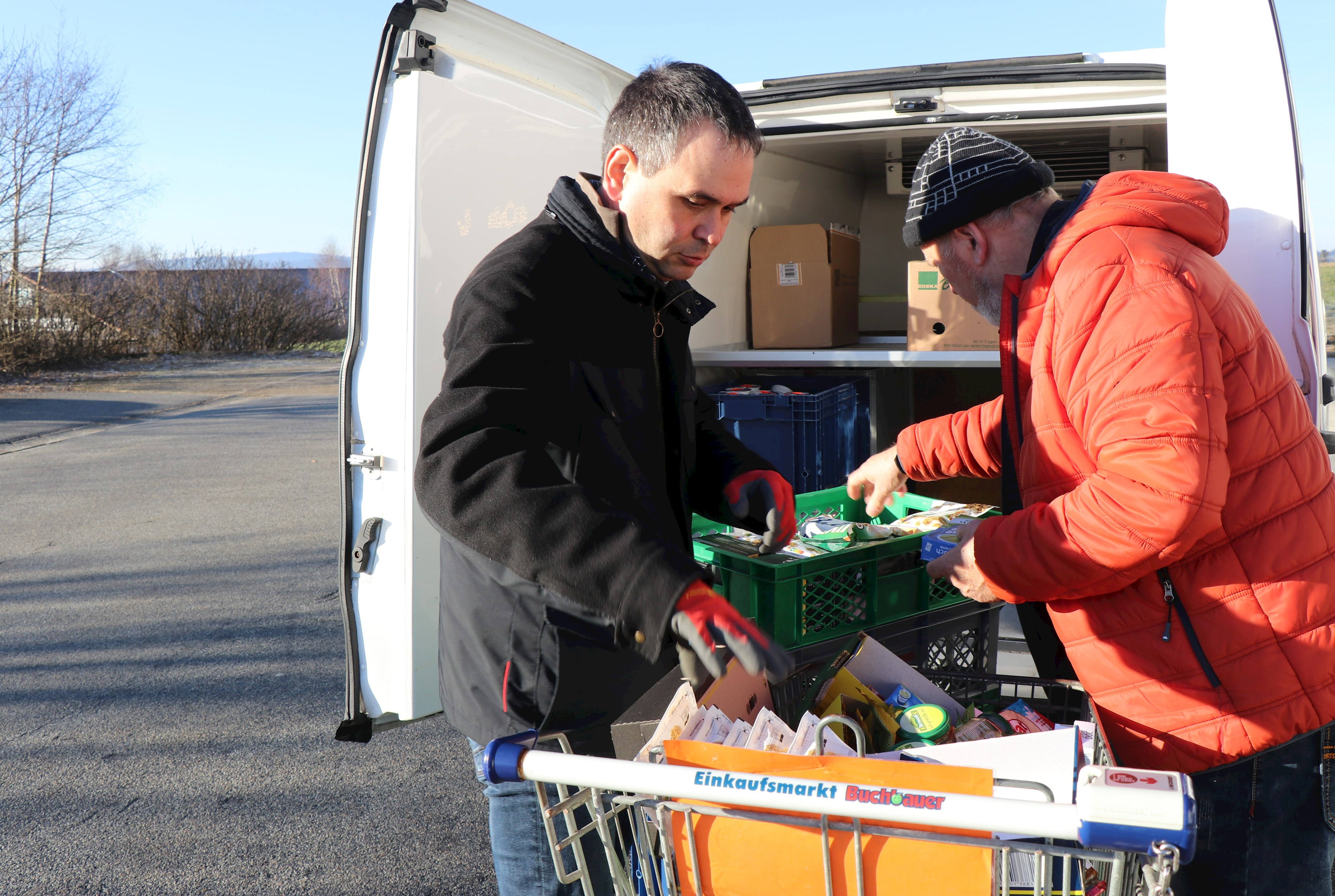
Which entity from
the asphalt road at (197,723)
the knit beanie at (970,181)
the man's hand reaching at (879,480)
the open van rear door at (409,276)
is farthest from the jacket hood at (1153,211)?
the asphalt road at (197,723)

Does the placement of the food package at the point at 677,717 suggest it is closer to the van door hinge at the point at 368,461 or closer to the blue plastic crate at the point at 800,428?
the van door hinge at the point at 368,461

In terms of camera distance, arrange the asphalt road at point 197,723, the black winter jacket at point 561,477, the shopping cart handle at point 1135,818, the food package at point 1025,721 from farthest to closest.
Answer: the asphalt road at point 197,723
the food package at point 1025,721
the black winter jacket at point 561,477
the shopping cart handle at point 1135,818

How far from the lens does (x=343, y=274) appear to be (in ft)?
135

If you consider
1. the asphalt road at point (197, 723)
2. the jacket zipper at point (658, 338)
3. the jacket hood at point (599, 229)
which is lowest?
the asphalt road at point (197, 723)

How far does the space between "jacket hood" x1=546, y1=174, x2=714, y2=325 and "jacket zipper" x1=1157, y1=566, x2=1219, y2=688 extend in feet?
3.07

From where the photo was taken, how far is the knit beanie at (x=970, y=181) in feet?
5.36

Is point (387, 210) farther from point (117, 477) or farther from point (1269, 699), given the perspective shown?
point (117, 477)

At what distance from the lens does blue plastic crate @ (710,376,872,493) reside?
3.73 meters

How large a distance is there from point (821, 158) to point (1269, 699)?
3.62m

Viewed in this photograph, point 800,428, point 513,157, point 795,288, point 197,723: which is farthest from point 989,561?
point 197,723

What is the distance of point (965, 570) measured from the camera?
163 cm

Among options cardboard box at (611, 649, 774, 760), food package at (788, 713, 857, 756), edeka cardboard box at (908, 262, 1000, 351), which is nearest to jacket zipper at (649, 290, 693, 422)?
cardboard box at (611, 649, 774, 760)

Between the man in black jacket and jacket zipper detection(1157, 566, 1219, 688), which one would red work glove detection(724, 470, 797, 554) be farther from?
jacket zipper detection(1157, 566, 1219, 688)

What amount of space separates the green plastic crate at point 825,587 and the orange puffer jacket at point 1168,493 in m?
0.81
